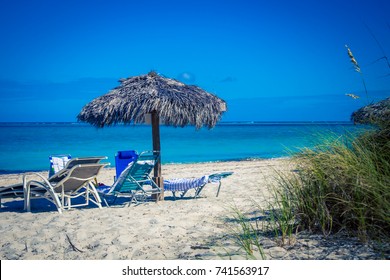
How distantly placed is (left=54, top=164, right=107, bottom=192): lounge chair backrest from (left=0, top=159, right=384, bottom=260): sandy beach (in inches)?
12.6

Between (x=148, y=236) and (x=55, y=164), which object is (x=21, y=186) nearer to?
(x=55, y=164)

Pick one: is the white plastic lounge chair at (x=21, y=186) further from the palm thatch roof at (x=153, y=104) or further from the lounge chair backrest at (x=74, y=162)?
the palm thatch roof at (x=153, y=104)

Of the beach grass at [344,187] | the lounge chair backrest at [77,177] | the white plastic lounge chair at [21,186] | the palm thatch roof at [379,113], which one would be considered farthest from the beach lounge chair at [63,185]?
the palm thatch roof at [379,113]

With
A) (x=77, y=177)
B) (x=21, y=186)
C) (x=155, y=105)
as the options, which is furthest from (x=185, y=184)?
(x=21, y=186)

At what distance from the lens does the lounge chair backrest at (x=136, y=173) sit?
18.0 ft

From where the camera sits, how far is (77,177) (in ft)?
17.3

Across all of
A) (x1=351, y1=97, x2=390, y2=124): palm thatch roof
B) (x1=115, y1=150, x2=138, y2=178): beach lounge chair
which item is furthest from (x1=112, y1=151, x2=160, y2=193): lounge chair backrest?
(x1=351, y1=97, x2=390, y2=124): palm thatch roof

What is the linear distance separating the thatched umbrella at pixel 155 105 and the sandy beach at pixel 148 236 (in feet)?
3.83

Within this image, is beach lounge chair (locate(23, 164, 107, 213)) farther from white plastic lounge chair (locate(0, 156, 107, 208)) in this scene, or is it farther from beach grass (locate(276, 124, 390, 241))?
beach grass (locate(276, 124, 390, 241))


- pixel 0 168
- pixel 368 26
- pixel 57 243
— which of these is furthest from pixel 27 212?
pixel 0 168

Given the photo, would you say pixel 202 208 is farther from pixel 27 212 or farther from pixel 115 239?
pixel 27 212

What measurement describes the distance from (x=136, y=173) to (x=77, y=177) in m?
0.78
